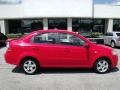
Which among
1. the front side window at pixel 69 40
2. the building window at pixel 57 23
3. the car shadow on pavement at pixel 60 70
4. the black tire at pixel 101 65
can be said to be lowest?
the car shadow on pavement at pixel 60 70

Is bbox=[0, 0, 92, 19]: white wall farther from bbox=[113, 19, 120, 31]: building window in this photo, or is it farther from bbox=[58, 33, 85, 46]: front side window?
bbox=[58, 33, 85, 46]: front side window

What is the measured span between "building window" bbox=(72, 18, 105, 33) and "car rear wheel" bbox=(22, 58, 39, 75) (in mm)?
23909

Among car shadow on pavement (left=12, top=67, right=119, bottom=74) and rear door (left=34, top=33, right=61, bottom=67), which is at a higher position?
rear door (left=34, top=33, right=61, bottom=67)

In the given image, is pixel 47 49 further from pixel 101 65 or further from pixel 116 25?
pixel 116 25

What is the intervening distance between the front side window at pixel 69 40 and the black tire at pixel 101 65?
0.89 meters

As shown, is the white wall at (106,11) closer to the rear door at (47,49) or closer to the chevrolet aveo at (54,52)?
the chevrolet aveo at (54,52)

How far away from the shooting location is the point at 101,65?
9.45 metres

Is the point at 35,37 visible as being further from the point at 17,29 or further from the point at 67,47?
the point at 17,29

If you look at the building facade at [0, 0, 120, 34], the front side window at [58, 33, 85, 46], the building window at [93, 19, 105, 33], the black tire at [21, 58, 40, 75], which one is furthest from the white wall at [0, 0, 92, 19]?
the black tire at [21, 58, 40, 75]

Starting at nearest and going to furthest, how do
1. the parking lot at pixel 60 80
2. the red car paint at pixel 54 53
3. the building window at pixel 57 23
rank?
the parking lot at pixel 60 80 < the red car paint at pixel 54 53 < the building window at pixel 57 23

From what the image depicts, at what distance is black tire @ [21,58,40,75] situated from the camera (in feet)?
30.3

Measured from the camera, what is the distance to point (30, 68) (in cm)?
923

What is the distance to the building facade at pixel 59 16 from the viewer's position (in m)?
31.1

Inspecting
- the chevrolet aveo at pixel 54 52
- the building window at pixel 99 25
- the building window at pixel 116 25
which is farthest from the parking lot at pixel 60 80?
the building window at pixel 116 25
